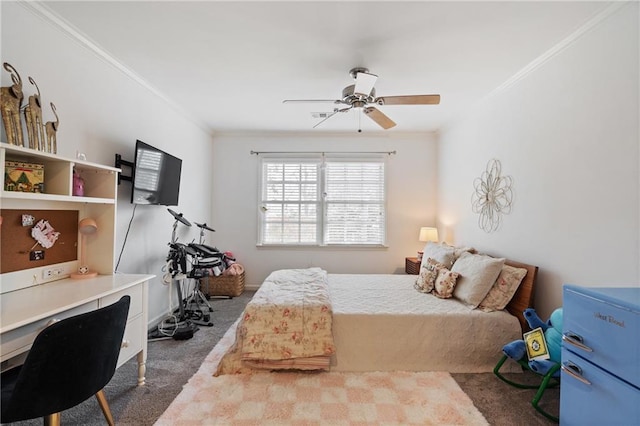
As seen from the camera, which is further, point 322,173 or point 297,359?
point 322,173

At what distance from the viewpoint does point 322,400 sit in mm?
1932

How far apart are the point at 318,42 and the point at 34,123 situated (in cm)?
199

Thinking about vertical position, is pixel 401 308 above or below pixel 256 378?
above

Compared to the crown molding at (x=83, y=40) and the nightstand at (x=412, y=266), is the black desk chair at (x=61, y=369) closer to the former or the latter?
the crown molding at (x=83, y=40)

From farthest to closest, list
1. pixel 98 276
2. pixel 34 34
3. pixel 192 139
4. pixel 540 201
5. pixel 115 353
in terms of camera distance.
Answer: pixel 192 139 → pixel 540 201 → pixel 98 276 → pixel 34 34 → pixel 115 353

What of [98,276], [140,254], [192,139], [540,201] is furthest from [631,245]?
[192,139]

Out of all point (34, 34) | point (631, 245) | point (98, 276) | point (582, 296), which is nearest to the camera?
point (582, 296)

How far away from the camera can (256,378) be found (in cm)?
218

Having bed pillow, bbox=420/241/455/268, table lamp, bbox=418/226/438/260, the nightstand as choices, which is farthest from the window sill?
bed pillow, bbox=420/241/455/268

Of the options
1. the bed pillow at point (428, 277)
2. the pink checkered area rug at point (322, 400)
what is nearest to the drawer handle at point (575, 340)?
the pink checkered area rug at point (322, 400)

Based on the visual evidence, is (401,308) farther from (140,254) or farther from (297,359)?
(140,254)

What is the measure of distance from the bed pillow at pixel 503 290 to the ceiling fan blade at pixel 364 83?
6.66 feet

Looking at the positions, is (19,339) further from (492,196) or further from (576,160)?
(492,196)

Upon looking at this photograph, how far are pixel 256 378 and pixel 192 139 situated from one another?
332 centimetres
